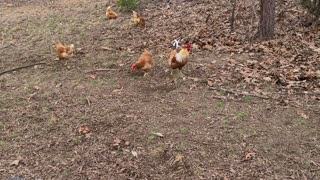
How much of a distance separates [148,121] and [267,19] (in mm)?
2888

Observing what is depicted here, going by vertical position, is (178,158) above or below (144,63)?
below

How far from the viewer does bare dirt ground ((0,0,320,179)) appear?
11.1ft

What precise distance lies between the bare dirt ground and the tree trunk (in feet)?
2.40

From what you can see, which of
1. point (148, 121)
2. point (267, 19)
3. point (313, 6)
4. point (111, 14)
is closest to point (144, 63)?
point (148, 121)

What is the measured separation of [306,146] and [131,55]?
3.05 m

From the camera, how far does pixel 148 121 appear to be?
4012mm

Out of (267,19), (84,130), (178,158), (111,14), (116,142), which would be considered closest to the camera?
(178,158)

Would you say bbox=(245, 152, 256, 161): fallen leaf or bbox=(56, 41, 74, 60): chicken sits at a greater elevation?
bbox=(56, 41, 74, 60): chicken

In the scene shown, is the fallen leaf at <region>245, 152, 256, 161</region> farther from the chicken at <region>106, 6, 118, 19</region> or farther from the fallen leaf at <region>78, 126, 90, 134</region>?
the chicken at <region>106, 6, 118, 19</region>

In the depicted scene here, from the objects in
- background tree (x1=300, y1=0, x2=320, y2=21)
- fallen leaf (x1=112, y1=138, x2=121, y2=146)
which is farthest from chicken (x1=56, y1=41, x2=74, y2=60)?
background tree (x1=300, y1=0, x2=320, y2=21)

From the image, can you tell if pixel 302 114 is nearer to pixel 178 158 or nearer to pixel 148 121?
pixel 178 158

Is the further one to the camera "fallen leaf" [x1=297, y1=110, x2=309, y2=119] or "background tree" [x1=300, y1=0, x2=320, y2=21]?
"background tree" [x1=300, y1=0, x2=320, y2=21]

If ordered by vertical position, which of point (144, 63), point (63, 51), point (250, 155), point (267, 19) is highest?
point (267, 19)

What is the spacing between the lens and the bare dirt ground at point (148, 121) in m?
3.40
